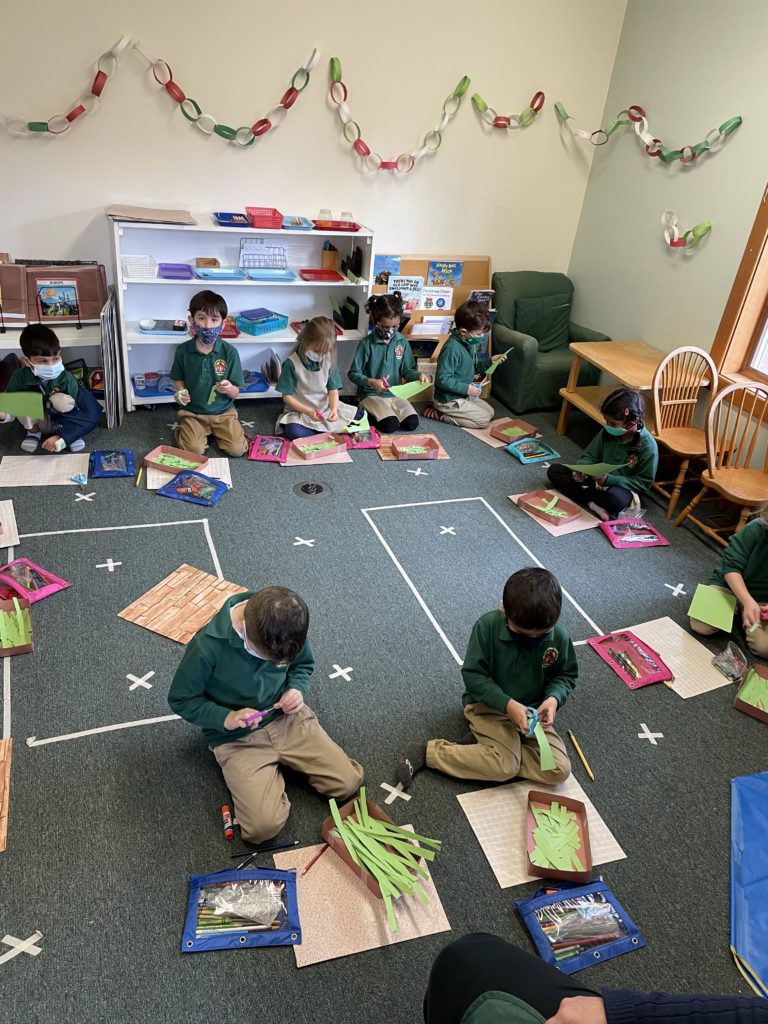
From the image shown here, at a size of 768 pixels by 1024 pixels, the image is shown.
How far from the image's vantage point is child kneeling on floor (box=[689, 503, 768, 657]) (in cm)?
296

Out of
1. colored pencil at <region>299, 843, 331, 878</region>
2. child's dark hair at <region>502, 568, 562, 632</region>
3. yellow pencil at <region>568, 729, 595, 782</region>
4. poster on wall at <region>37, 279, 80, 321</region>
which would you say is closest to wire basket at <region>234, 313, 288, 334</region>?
poster on wall at <region>37, 279, 80, 321</region>

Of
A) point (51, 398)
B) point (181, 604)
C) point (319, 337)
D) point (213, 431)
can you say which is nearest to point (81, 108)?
point (51, 398)

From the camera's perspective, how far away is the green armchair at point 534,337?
4.81m

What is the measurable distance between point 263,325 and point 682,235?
2.66 metres

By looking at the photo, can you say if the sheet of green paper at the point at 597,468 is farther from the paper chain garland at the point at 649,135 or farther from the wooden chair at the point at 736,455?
the paper chain garland at the point at 649,135

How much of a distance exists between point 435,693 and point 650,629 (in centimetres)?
107

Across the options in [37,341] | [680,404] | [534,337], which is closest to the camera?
[37,341]

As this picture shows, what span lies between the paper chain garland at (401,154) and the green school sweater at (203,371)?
1545mm

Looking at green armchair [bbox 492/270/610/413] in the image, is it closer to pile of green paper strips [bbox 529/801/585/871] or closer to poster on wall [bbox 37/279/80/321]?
poster on wall [bbox 37/279/80/321]

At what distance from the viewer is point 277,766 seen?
7.13ft

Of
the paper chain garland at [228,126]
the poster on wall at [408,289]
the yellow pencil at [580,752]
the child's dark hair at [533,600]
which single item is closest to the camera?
the child's dark hair at [533,600]

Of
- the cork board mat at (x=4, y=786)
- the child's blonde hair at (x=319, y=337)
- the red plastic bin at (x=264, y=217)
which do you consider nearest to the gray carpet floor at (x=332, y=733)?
the cork board mat at (x=4, y=786)

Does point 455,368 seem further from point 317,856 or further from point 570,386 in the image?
point 317,856

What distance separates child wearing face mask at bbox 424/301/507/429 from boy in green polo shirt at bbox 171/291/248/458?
1.35m
